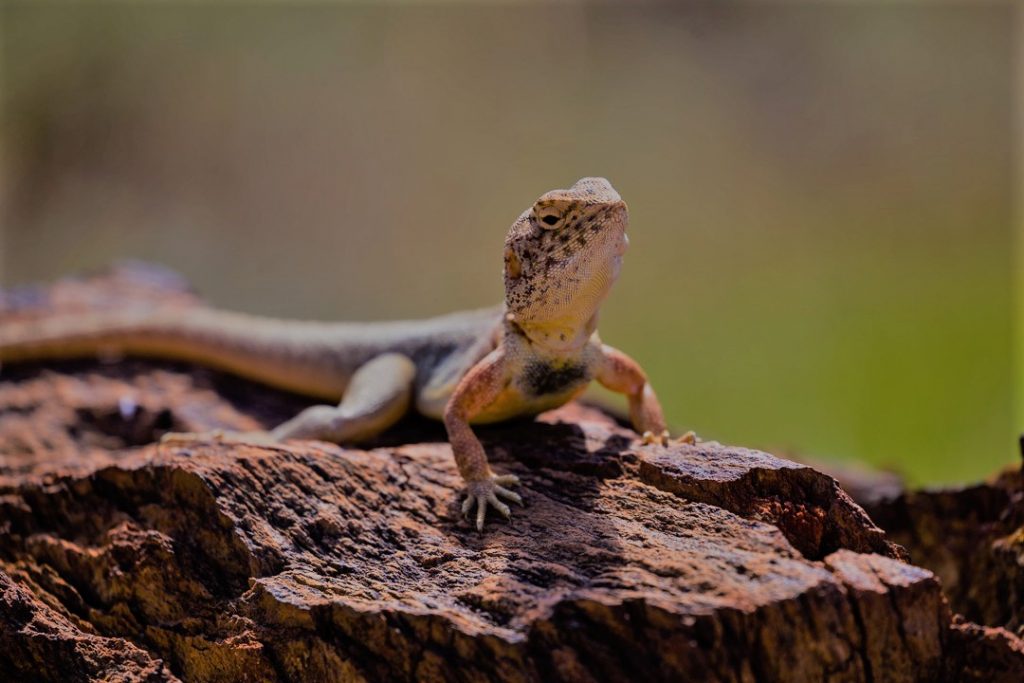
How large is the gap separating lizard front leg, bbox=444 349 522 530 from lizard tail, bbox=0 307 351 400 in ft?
5.27

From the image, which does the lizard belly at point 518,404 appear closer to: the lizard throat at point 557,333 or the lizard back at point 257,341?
the lizard throat at point 557,333

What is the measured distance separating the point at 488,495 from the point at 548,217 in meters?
1.02

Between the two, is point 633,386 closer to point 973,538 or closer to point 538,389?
point 538,389

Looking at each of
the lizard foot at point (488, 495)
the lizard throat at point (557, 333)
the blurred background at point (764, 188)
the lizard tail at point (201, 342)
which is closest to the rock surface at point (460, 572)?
the lizard foot at point (488, 495)

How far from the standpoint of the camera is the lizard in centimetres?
322

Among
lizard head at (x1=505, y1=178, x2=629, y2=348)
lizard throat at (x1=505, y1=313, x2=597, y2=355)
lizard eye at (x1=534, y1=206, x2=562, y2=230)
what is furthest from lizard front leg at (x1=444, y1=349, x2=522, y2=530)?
lizard eye at (x1=534, y1=206, x2=562, y2=230)

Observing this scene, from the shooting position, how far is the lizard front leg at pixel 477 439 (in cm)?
317

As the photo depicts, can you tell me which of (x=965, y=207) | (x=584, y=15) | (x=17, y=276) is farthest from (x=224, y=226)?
(x=965, y=207)

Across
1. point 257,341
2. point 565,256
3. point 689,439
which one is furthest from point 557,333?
point 257,341

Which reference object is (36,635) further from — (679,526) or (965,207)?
(965,207)

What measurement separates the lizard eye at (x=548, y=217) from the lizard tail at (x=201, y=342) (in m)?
2.11

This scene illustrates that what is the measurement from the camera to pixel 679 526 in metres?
2.82

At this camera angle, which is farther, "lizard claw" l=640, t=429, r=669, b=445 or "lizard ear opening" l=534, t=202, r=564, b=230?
"lizard claw" l=640, t=429, r=669, b=445

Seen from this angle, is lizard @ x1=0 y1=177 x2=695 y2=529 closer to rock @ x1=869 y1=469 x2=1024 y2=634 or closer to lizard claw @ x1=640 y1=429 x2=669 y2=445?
lizard claw @ x1=640 y1=429 x2=669 y2=445
